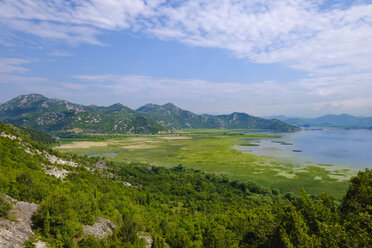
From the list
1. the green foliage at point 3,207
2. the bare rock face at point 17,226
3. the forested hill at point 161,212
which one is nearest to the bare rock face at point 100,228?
the forested hill at point 161,212

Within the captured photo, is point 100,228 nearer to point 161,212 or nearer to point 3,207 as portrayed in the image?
point 3,207

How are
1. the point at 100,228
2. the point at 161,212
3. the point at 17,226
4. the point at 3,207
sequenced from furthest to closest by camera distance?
1. the point at 161,212
2. the point at 100,228
3. the point at 3,207
4. the point at 17,226

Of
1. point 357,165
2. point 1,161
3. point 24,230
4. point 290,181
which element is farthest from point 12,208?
point 357,165

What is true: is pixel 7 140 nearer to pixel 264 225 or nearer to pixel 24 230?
pixel 24 230

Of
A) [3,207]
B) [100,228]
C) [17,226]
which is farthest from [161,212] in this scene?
[3,207]

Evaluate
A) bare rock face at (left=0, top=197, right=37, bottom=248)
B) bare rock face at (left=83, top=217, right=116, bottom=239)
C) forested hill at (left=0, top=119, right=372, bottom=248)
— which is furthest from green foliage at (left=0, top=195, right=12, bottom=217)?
bare rock face at (left=83, top=217, right=116, bottom=239)

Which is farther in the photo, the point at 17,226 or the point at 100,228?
the point at 100,228

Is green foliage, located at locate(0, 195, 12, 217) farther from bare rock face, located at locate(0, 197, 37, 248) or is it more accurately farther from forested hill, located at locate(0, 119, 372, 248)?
bare rock face, located at locate(0, 197, 37, 248)

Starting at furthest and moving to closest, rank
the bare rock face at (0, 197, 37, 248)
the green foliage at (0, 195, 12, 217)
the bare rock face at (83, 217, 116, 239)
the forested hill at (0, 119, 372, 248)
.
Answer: the bare rock face at (83, 217, 116, 239) → the forested hill at (0, 119, 372, 248) → the green foliage at (0, 195, 12, 217) → the bare rock face at (0, 197, 37, 248)
